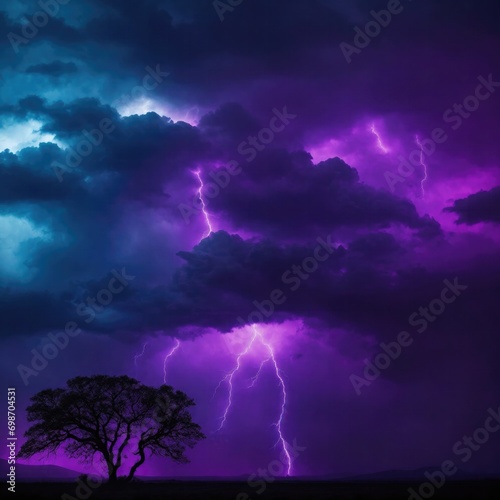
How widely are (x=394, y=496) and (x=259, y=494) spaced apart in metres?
8.38

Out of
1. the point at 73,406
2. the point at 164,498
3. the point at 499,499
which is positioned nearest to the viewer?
the point at 499,499

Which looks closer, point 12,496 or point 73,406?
point 12,496

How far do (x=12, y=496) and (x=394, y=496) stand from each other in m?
21.1

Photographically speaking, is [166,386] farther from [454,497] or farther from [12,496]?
[454,497]

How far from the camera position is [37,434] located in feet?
140

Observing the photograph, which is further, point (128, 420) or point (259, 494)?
point (128, 420)

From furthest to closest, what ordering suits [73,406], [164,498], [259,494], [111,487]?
1. [73,406]
2. [111,487]
3. [259,494]
4. [164,498]

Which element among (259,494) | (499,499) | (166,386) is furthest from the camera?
(166,386)

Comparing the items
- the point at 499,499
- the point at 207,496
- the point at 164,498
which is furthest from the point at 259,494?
the point at 499,499

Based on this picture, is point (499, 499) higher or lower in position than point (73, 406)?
lower

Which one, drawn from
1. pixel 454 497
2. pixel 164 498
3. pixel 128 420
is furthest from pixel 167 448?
pixel 454 497

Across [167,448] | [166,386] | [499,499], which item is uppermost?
[166,386]

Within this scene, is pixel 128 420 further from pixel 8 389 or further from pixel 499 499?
pixel 499 499

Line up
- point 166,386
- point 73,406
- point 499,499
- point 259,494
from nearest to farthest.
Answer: point 499,499 → point 259,494 → point 73,406 → point 166,386
